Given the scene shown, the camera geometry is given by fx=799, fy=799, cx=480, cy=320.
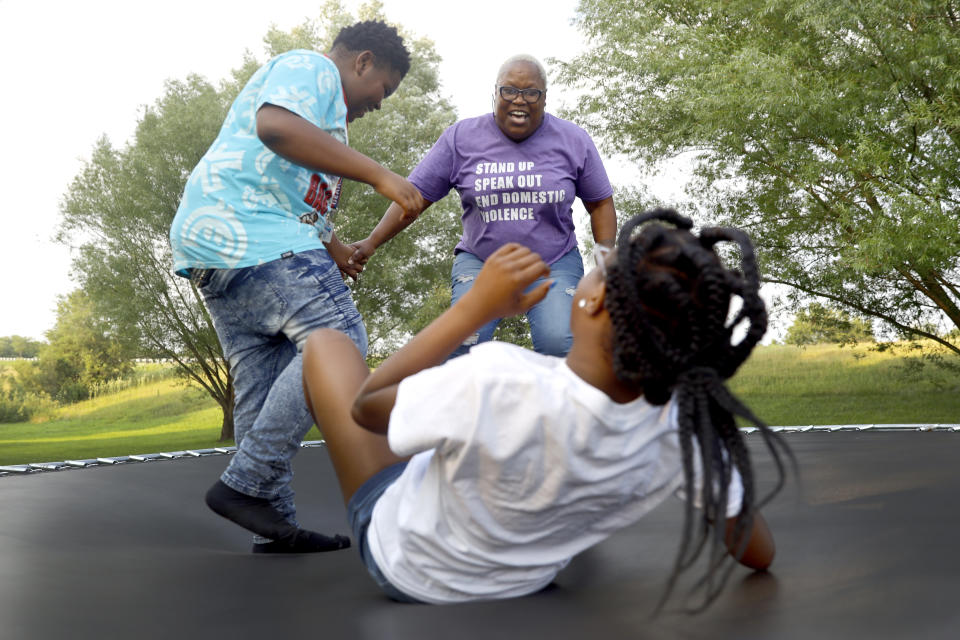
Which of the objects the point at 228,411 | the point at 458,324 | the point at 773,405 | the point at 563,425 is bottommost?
the point at 773,405

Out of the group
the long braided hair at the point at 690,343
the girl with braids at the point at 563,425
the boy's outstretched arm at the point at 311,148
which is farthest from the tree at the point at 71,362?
the long braided hair at the point at 690,343

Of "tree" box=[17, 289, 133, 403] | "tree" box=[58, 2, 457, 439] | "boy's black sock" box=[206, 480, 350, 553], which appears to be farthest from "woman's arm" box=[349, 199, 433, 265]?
"tree" box=[17, 289, 133, 403]

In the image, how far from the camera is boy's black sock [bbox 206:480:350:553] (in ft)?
5.21

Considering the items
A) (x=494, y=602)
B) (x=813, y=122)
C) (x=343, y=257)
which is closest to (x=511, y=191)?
(x=343, y=257)

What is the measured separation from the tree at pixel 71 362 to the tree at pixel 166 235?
0.94m

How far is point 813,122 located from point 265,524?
6035 mm

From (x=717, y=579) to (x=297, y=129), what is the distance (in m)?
1.09

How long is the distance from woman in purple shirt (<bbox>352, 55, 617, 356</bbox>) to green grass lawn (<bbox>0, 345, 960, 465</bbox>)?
6468mm

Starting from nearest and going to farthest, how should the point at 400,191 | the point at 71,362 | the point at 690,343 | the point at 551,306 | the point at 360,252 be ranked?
1. the point at 690,343
2. the point at 400,191
3. the point at 551,306
4. the point at 360,252
5. the point at 71,362

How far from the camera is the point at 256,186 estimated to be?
1.67 meters

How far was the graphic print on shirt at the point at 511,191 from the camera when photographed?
6.93 feet

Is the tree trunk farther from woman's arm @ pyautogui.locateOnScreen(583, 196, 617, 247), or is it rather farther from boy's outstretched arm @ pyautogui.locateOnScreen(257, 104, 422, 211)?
boy's outstretched arm @ pyautogui.locateOnScreen(257, 104, 422, 211)

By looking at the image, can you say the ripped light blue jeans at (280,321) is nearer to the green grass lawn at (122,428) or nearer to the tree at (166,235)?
the tree at (166,235)

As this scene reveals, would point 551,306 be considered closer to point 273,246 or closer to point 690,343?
point 273,246
